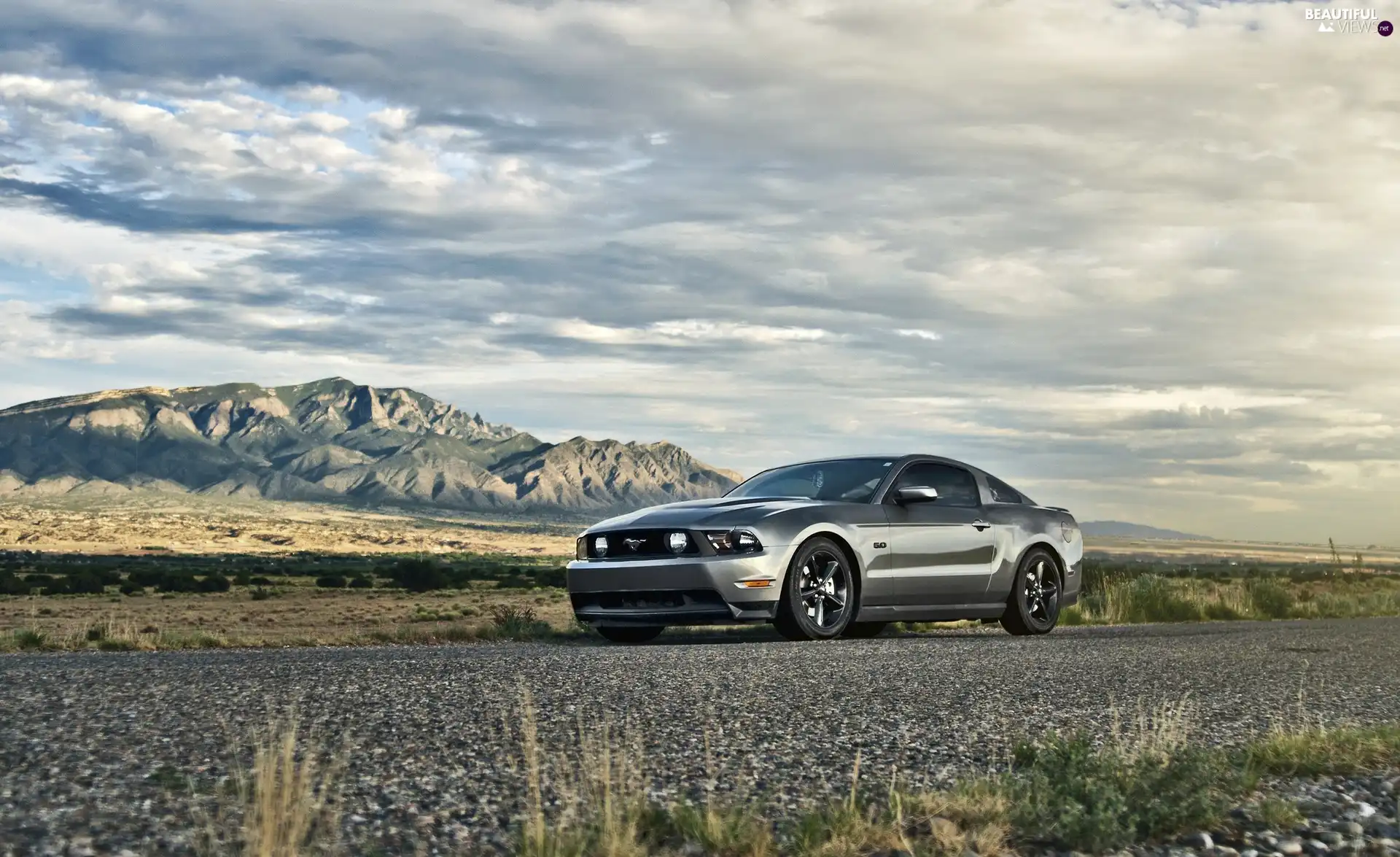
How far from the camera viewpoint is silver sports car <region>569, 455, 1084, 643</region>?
11391mm

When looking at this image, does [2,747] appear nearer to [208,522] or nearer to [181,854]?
[181,854]

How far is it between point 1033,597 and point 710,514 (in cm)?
409

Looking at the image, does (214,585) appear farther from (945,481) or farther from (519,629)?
(945,481)

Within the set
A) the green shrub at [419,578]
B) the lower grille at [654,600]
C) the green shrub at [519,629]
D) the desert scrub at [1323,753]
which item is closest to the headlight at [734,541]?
the lower grille at [654,600]

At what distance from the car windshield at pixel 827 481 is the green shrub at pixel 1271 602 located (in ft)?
35.6

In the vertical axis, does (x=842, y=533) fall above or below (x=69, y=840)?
above

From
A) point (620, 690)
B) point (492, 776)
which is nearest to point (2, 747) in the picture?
point (492, 776)

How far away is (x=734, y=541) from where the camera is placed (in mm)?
11383

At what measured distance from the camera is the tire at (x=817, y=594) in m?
11.5

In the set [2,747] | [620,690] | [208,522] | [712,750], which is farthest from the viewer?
[208,522]

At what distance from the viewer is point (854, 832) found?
4.27 meters

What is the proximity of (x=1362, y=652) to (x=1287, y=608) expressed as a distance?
37.6 ft

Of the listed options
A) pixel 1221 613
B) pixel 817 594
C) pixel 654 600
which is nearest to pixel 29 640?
pixel 654 600

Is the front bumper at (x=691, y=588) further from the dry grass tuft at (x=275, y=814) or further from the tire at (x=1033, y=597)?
the dry grass tuft at (x=275, y=814)
